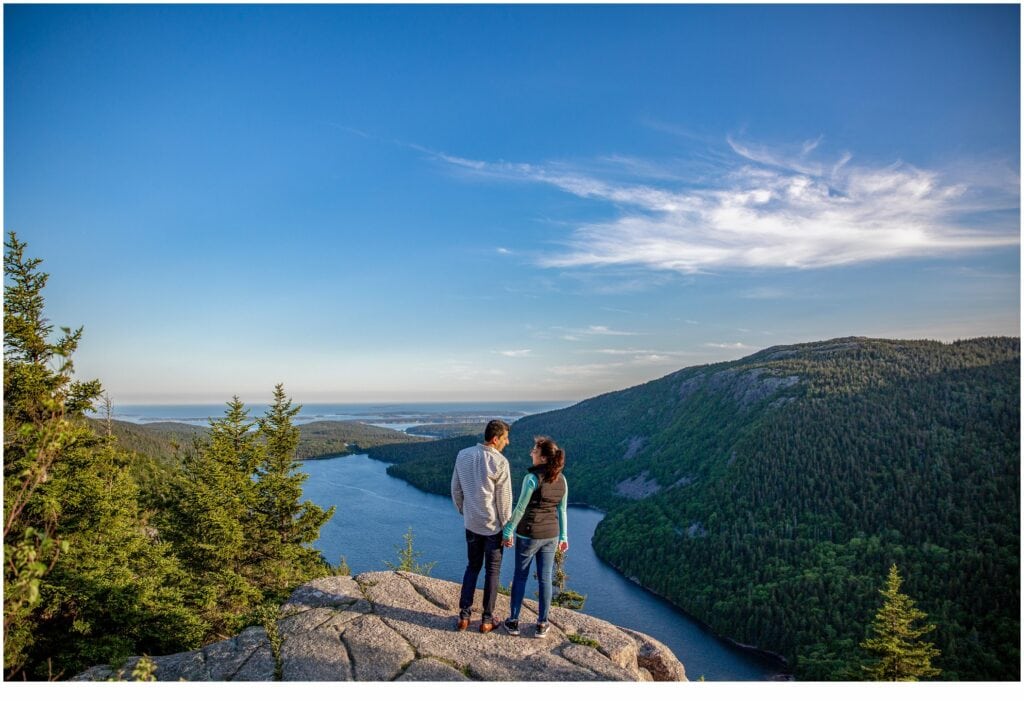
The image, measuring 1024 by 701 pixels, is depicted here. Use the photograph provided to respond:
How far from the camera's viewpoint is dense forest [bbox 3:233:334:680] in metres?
6.41

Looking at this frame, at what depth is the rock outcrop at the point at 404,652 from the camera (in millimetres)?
5051

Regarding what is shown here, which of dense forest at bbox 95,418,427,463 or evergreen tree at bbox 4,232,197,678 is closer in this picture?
evergreen tree at bbox 4,232,197,678

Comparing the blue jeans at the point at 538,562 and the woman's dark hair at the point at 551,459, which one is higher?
the woman's dark hair at the point at 551,459

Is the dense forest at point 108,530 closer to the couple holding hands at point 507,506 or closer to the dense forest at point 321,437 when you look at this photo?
the couple holding hands at point 507,506

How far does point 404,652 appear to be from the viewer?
17.3 ft

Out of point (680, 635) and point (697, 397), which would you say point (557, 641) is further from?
point (697, 397)

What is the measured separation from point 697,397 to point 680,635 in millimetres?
78359

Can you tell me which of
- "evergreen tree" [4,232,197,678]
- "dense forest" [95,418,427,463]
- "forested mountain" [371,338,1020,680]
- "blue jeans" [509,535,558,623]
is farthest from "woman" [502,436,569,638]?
"dense forest" [95,418,427,463]

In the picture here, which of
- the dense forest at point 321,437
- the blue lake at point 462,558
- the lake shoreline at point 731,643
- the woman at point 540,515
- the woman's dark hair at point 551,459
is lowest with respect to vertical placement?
the lake shoreline at point 731,643

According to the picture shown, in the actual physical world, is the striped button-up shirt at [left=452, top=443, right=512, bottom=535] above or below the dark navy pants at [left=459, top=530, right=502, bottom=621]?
above

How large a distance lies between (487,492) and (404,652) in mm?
1704

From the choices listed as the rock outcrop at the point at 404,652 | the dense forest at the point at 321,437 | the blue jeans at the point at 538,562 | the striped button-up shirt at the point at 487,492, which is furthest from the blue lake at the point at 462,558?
the striped button-up shirt at the point at 487,492

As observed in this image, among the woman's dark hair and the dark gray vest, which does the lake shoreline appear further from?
the woman's dark hair

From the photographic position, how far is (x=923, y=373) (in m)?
85.7
